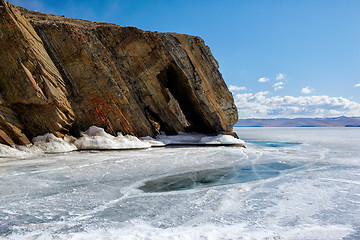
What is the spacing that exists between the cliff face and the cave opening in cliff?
0.29ft

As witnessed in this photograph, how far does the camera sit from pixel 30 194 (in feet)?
15.9

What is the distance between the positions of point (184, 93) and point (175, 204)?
592 inches

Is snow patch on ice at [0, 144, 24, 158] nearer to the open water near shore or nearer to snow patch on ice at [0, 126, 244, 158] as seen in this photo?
snow patch on ice at [0, 126, 244, 158]

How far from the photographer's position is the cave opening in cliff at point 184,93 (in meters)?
17.9

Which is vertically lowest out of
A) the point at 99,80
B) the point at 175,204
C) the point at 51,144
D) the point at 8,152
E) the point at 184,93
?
the point at 175,204

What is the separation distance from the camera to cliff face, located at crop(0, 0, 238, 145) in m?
11.3

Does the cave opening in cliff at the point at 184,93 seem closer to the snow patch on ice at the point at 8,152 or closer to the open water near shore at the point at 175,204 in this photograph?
the snow patch on ice at the point at 8,152

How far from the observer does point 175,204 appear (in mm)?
4320

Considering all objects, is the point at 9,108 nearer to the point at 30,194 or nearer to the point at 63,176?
the point at 63,176

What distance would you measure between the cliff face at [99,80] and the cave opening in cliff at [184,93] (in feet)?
0.29

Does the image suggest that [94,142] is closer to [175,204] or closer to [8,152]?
[8,152]

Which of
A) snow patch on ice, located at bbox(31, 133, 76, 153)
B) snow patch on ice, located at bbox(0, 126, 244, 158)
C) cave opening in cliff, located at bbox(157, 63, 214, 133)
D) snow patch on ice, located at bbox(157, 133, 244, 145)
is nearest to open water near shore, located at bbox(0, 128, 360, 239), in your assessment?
snow patch on ice, located at bbox(0, 126, 244, 158)

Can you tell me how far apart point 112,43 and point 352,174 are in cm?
1489

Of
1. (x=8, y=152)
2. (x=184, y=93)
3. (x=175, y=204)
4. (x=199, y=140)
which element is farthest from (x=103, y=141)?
(x=175, y=204)
